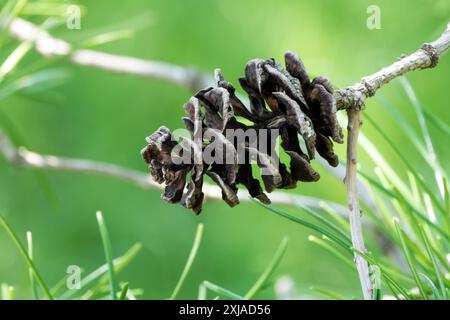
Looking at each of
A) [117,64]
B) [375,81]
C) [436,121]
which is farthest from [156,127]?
[375,81]

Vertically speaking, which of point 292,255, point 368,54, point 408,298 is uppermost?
point 368,54

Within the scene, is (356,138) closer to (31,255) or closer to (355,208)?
(355,208)

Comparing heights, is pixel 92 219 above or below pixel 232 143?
above

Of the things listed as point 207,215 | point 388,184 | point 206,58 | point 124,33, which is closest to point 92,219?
point 207,215

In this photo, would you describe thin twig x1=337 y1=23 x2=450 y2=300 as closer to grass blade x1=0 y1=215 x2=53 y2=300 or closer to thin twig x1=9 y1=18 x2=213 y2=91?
grass blade x1=0 y1=215 x2=53 y2=300

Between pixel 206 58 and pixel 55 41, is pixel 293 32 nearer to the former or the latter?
pixel 206 58

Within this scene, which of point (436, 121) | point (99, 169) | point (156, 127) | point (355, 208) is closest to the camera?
point (355, 208)

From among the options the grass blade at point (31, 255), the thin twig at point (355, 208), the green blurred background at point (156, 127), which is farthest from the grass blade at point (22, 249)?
the green blurred background at point (156, 127)
